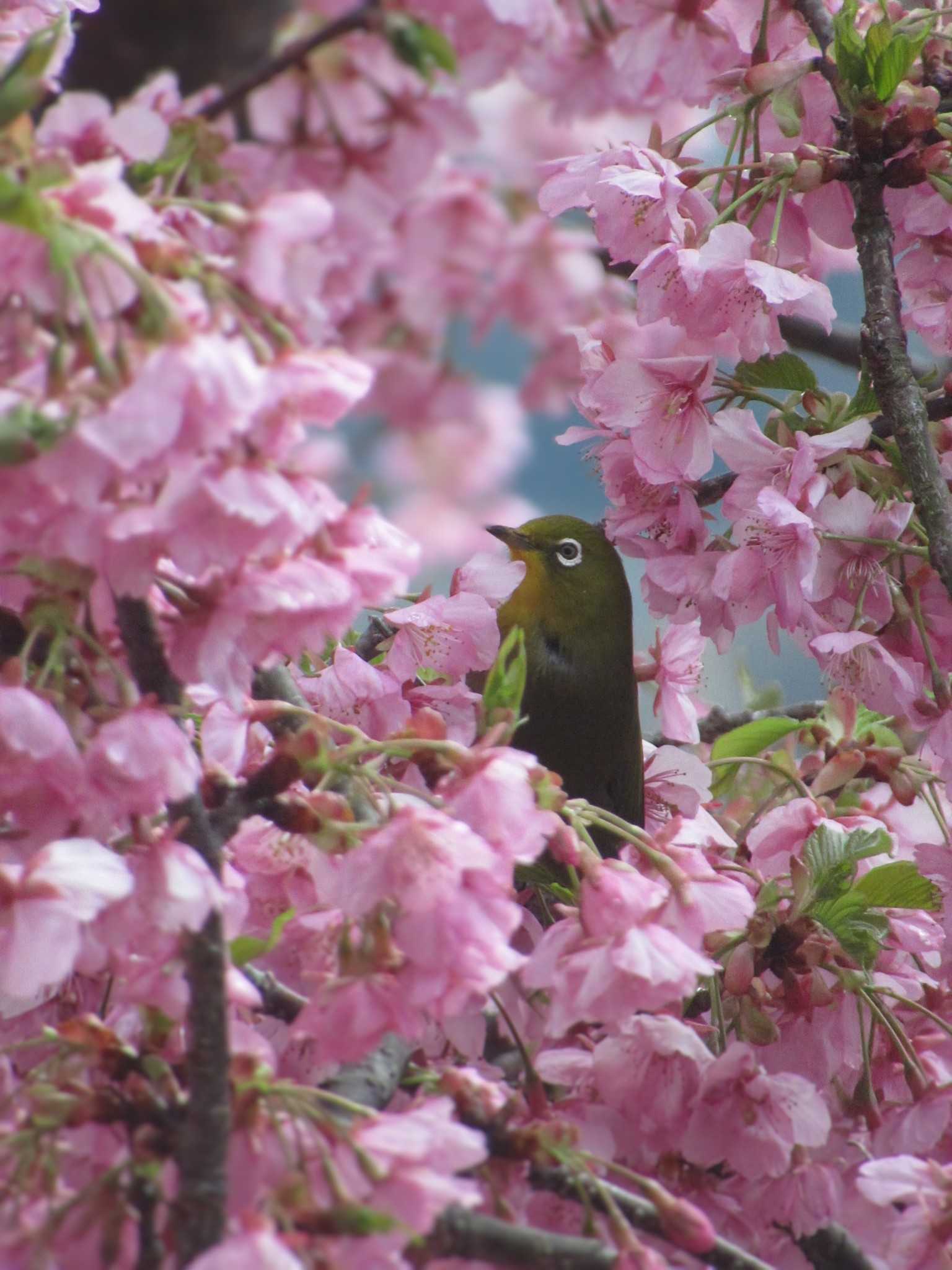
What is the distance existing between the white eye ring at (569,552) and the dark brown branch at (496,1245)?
1.15 meters

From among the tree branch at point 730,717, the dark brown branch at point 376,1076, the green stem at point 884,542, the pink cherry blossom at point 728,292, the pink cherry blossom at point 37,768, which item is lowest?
the tree branch at point 730,717

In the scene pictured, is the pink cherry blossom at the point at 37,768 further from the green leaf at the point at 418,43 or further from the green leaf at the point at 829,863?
the green leaf at the point at 829,863

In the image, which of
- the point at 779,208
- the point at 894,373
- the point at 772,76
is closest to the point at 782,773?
the point at 894,373

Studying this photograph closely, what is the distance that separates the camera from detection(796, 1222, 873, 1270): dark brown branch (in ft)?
3.01

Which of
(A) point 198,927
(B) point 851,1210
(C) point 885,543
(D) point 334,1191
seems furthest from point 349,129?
(B) point 851,1210

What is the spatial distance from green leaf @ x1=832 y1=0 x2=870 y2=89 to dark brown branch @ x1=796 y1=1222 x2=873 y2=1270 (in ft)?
2.86

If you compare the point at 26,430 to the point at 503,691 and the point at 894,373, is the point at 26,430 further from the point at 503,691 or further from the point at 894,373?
the point at 894,373

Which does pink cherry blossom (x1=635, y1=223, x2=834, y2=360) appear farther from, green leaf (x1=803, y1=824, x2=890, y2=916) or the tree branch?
the tree branch

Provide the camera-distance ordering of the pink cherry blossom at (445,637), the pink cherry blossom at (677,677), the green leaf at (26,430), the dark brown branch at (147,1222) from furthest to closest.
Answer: the pink cherry blossom at (677,677), the pink cherry blossom at (445,637), the dark brown branch at (147,1222), the green leaf at (26,430)

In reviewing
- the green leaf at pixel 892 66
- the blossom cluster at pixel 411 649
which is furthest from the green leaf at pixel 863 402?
the green leaf at pixel 892 66

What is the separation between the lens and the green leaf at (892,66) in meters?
1.06

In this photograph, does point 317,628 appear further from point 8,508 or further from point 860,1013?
point 860,1013

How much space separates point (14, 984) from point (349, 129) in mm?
427

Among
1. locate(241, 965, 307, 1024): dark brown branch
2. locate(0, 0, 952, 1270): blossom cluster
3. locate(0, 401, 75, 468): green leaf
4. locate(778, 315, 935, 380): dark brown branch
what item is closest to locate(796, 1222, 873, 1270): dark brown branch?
locate(0, 0, 952, 1270): blossom cluster
